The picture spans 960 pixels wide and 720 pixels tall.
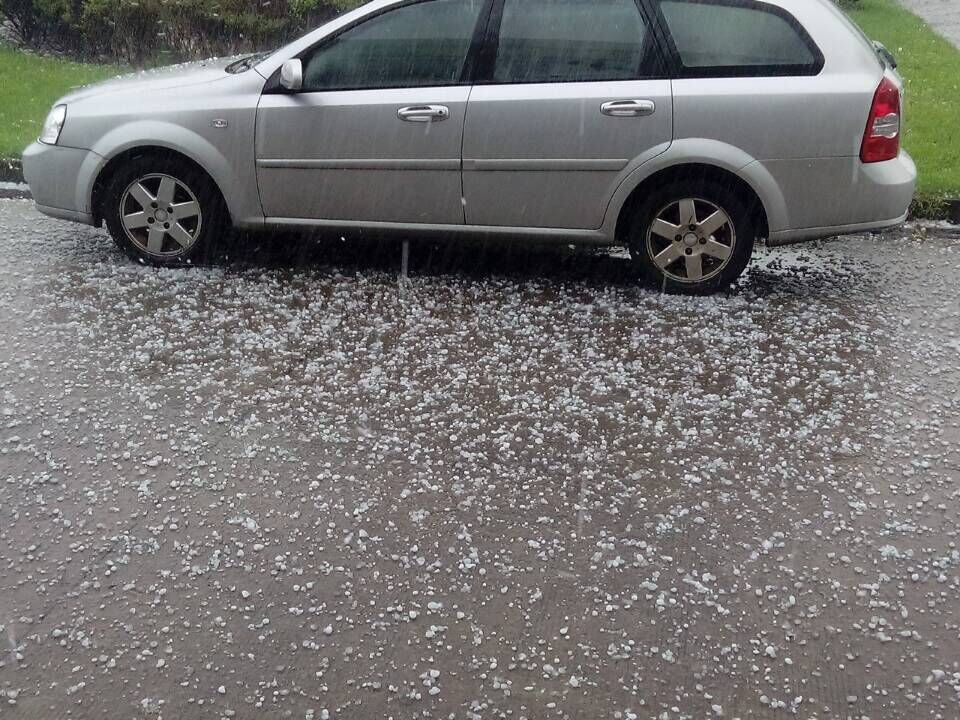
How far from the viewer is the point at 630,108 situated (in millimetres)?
5914

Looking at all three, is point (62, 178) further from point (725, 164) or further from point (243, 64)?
point (725, 164)

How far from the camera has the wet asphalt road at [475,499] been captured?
301cm

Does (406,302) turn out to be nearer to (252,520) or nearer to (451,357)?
(451,357)

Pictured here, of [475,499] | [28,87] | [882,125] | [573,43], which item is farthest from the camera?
[28,87]

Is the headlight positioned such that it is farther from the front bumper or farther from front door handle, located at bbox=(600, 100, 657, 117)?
front door handle, located at bbox=(600, 100, 657, 117)

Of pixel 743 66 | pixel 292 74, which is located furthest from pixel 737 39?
pixel 292 74

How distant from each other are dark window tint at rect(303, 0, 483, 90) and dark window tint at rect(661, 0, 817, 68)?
113 cm

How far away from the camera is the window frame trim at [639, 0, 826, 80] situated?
19.3 ft

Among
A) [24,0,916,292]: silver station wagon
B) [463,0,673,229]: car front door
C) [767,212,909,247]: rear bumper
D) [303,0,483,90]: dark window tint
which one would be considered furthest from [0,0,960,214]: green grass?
[303,0,483,90]: dark window tint

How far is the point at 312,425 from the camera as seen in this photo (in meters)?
4.51

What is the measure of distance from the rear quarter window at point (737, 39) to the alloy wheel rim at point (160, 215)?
2877 millimetres

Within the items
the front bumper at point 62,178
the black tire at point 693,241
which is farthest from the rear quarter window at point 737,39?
the front bumper at point 62,178

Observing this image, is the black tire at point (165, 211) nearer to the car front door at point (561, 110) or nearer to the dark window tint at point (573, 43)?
the car front door at point (561, 110)

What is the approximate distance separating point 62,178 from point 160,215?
61 cm
